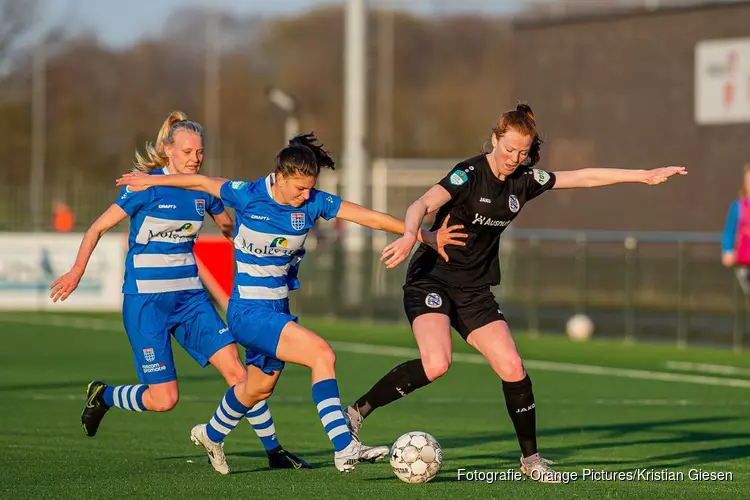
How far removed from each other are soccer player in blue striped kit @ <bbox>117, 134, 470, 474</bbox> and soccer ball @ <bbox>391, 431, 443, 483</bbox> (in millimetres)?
316

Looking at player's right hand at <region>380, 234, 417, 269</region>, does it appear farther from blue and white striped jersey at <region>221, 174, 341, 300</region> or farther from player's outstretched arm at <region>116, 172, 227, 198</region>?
player's outstretched arm at <region>116, 172, 227, 198</region>

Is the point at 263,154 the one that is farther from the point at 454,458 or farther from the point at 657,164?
the point at 454,458

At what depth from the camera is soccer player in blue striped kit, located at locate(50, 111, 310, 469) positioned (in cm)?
927

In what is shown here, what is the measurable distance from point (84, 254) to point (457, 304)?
7.68 feet

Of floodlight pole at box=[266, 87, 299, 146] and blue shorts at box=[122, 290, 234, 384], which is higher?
floodlight pole at box=[266, 87, 299, 146]

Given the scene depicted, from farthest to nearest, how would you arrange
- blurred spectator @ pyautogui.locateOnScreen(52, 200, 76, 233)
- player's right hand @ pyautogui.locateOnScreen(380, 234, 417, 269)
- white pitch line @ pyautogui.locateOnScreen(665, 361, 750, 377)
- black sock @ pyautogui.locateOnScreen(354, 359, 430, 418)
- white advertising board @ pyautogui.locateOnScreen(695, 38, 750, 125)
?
blurred spectator @ pyautogui.locateOnScreen(52, 200, 76, 233)
white advertising board @ pyautogui.locateOnScreen(695, 38, 750, 125)
white pitch line @ pyautogui.locateOnScreen(665, 361, 750, 377)
black sock @ pyautogui.locateOnScreen(354, 359, 430, 418)
player's right hand @ pyautogui.locateOnScreen(380, 234, 417, 269)

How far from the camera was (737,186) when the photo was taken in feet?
90.5

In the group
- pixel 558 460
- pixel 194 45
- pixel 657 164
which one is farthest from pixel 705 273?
pixel 194 45

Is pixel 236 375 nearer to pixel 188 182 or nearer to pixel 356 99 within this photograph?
pixel 188 182

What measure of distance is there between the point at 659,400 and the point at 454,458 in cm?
470

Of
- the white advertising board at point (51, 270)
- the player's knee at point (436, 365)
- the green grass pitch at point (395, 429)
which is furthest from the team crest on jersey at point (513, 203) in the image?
the white advertising board at point (51, 270)

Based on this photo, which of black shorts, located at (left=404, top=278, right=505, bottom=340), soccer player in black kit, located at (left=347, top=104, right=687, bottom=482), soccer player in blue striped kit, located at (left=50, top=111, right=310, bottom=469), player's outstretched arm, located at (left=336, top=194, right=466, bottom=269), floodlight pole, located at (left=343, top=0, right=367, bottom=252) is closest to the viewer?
player's outstretched arm, located at (left=336, top=194, right=466, bottom=269)

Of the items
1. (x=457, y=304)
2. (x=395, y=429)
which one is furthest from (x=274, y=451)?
(x=395, y=429)

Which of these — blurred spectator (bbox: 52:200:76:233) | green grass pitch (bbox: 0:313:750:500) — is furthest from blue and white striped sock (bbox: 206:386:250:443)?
blurred spectator (bbox: 52:200:76:233)
